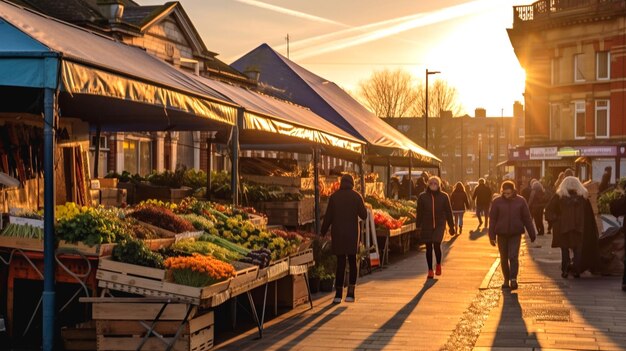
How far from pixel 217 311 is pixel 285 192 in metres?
6.23

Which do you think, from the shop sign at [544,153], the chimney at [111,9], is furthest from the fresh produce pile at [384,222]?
the shop sign at [544,153]

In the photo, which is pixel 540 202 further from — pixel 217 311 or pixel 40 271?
pixel 40 271

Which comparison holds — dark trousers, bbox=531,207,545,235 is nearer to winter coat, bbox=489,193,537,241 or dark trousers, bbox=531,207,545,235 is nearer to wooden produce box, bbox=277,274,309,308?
winter coat, bbox=489,193,537,241

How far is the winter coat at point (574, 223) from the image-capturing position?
682 inches

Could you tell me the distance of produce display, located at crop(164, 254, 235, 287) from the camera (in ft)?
31.6

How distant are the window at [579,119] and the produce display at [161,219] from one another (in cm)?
4517

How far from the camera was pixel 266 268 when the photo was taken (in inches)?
463

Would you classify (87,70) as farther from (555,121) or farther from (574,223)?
(555,121)

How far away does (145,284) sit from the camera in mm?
9477

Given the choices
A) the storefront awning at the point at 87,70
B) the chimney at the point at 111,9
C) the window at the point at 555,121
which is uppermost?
the chimney at the point at 111,9

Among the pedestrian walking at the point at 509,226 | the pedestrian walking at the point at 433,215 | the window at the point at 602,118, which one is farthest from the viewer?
the window at the point at 602,118

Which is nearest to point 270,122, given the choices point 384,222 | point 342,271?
point 342,271

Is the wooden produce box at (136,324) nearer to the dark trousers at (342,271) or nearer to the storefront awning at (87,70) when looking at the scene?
the storefront awning at (87,70)

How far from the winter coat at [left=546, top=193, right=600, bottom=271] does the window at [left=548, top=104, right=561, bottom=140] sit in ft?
129
